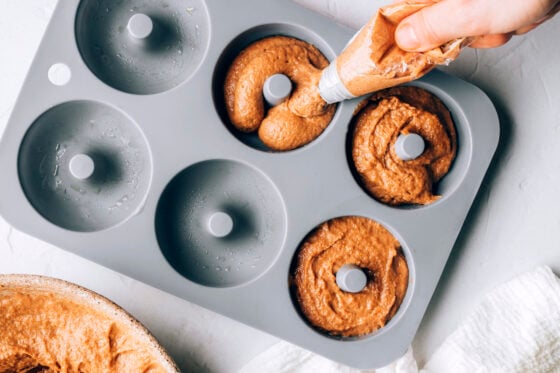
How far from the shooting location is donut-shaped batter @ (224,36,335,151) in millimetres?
1260

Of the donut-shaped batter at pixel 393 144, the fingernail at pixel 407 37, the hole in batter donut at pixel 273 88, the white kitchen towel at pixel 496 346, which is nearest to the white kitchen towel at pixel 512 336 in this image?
the white kitchen towel at pixel 496 346

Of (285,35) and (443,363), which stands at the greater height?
(285,35)

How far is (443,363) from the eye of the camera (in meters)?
1.40

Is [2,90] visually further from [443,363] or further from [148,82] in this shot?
[443,363]

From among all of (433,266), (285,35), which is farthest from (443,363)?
(285,35)

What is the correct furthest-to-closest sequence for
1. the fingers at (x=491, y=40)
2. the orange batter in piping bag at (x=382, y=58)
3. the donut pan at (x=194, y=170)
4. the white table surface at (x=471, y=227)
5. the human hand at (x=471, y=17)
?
1. the white table surface at (x=471, y=227)
2. the donut pan at (x=194, y=170)
3. the fingers at (x=491, y=40)
4. the orange batter in piping bag at (x=382, y=58)
5. the human hand at (x=471, y=17)

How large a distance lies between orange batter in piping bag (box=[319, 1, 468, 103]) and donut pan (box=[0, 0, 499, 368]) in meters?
0.15

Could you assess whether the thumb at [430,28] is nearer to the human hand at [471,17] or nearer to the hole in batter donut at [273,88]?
the human hand at [471,17]

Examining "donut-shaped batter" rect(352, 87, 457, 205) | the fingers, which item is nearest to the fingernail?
the fingers

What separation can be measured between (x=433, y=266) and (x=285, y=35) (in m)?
0.61

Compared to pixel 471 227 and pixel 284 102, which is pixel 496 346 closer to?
pixel 471 227

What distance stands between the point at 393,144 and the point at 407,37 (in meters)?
0.37

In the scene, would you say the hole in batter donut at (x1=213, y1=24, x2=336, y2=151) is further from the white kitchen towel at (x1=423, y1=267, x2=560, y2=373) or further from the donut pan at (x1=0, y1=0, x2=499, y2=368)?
the white kitchen towel at (x1=423, y1=267, x2=560, y2=373)

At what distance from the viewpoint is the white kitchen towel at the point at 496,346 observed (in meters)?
1.38
